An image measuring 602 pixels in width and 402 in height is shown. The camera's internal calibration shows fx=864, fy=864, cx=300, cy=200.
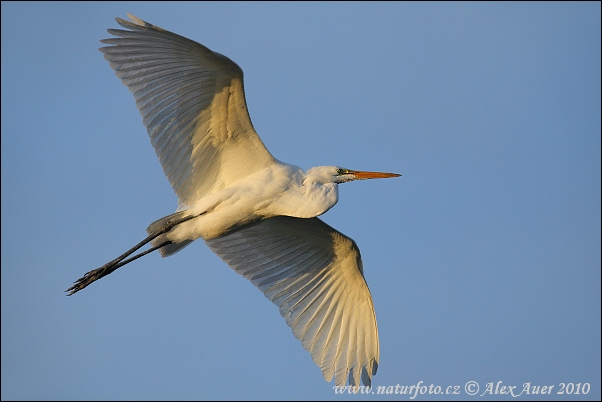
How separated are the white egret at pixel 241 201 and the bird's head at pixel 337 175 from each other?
1 centimetres

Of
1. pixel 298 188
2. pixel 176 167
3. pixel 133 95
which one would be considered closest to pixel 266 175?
pixel 298 188

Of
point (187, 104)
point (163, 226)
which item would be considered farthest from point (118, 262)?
point (187, 104)

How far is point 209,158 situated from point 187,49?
4.61 feet

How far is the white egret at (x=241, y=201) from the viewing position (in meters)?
9.45

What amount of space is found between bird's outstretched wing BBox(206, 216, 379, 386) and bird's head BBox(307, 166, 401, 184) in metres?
0.75

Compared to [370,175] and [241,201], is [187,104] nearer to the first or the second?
[241,201]

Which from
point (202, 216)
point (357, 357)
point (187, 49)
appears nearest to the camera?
point (187, 49)

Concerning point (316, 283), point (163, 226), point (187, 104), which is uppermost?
point (187, 104)

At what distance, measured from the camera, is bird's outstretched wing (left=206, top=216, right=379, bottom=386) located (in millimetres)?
10727

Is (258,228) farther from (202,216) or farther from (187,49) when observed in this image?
(187,49)

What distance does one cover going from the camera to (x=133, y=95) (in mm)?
9547

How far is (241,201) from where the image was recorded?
32.3ft

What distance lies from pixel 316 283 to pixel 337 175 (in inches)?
69.3

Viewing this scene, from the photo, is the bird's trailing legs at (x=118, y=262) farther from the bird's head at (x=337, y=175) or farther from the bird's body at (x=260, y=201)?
the bird's head at (x=337, y=175)
